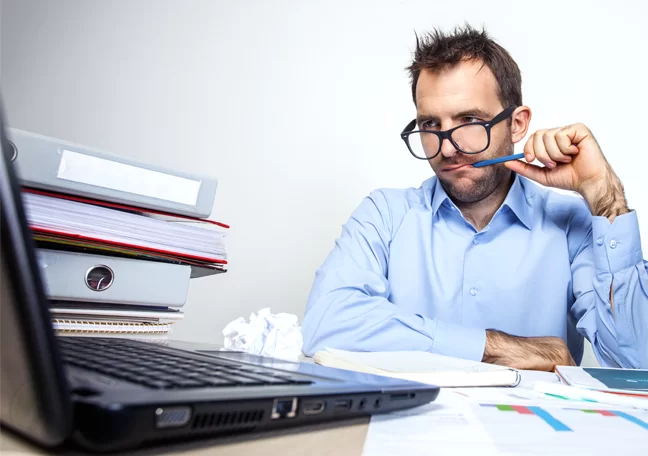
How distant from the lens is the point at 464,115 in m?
1.72

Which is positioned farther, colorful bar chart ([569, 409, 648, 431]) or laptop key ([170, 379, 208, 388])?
colorful bar chart ([569, 409, 648, 431])

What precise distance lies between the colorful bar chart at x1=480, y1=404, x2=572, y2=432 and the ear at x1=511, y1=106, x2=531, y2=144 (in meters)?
1.41

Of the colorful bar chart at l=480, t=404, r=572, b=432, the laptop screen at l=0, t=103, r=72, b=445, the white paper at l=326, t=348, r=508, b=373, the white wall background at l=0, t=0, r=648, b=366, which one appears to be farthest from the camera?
the white wall background at l=0, t=0, r=648, b=366

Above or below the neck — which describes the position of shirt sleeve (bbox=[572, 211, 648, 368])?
below

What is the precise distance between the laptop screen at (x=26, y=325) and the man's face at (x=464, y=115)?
1566mm

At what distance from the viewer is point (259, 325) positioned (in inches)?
36.2

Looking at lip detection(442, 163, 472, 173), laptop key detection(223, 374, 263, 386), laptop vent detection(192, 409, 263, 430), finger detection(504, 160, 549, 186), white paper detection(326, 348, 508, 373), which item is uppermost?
finger detection(504, 160, 549, 186)

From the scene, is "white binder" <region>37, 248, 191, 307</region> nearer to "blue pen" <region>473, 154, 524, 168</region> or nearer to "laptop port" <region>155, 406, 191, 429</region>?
"laptop port" <region>155, 406, 191, 429</region>

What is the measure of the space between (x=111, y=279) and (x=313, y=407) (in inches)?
18.2

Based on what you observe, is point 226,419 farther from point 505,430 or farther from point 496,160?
point 496,160

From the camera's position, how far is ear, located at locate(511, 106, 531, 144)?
184 centimetres

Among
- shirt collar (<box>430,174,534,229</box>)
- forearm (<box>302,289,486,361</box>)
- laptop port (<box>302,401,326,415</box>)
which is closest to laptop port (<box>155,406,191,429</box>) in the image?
laptop port (<box>302,401,326,415</box>)

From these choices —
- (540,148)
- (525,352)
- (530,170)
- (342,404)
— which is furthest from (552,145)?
(342,404)

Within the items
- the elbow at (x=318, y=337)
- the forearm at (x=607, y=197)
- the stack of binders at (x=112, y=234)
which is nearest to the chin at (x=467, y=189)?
the forearm at (x=607, y=197)
